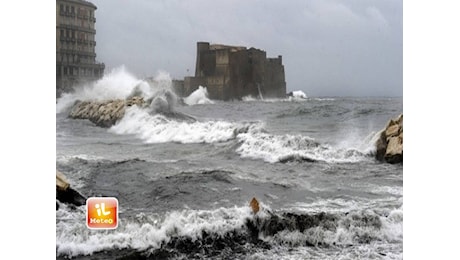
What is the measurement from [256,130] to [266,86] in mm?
309

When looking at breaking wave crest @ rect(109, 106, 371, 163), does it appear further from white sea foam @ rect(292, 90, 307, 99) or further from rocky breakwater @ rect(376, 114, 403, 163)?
white sea foam @ rect(292, 90, 307, 99)

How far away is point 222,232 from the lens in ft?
12.8

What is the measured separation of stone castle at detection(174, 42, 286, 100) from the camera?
4094 mm

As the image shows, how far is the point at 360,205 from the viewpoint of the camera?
4016 mm

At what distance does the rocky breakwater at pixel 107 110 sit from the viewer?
176 inches

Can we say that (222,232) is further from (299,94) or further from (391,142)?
(391,142)

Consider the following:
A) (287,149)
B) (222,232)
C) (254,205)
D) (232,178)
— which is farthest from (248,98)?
(222,232)

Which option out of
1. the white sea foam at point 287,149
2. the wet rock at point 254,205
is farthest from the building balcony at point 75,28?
the wet rock at point 254,205

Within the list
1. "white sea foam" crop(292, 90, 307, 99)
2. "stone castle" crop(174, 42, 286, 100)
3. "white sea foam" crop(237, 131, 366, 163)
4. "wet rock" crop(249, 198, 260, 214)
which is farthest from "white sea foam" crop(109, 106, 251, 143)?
"wet rock" crop(249, 198, 260, 214)

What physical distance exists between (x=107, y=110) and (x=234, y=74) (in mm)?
952

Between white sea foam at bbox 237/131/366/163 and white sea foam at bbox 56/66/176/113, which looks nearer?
white sea foam at bbox 56/66/176/113
